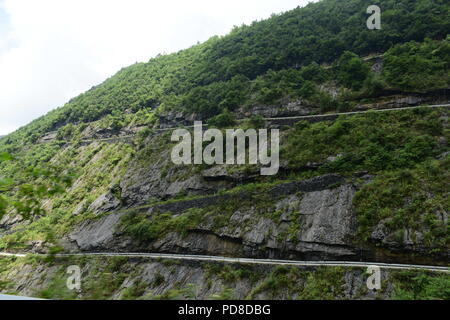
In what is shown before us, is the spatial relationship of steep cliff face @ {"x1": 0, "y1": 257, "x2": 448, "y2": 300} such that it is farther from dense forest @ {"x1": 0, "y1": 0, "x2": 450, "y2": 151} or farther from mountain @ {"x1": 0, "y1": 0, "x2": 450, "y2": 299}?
dense forest @ {"x1": 0, "y1": 0, "x2": 450, "y2": 151}

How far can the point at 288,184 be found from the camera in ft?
56.6

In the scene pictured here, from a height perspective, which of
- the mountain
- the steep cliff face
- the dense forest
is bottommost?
the steep cliff face

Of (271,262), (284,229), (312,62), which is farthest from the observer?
(312,62)

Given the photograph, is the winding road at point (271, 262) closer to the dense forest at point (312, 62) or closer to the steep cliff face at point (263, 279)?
the steep cliff face at point (263, 279)

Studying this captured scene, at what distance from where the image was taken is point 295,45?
32156mm

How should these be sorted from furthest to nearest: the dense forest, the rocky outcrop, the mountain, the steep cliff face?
1. the dense forest
2. the rocky outcrop
3. the mountain
4. the steep cliff face

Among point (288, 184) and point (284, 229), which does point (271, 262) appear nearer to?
point (284, 229)

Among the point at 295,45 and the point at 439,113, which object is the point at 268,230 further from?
the point at 295,45

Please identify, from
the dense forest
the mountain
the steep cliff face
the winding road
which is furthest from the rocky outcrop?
the dense forest

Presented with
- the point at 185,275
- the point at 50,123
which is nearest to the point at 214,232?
the point at 185,275

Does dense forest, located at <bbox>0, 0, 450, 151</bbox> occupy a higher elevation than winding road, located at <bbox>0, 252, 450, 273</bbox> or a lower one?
higher

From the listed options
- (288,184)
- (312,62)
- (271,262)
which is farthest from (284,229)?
(312,62)

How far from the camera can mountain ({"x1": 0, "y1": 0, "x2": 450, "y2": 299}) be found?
11.4 metres
